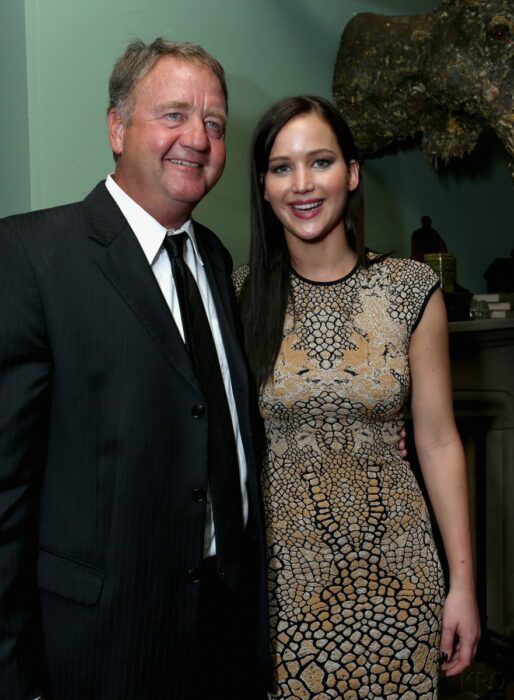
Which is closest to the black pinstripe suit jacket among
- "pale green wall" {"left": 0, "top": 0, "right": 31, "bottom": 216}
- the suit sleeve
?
the suit sleeve

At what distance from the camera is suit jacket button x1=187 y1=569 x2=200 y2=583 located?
1329 millimetres

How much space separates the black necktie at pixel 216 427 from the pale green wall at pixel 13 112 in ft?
2.77

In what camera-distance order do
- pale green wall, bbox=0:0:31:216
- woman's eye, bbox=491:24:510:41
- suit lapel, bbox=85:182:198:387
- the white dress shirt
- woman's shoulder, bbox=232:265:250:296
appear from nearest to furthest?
1. suit lapel, bbox=85:182:198:387
2. the white dress shirt
3. woman's shoulder, bbox=232:265:250:296
4. pale green wall, bbox=0:0:31:216
5. woman's eye, bbox=491:24:510:41

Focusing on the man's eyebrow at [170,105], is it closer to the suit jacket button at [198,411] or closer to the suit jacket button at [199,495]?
the suit jacket button at [198,411]

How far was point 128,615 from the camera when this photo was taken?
1.28m

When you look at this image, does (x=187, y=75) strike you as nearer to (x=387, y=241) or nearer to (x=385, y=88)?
(x=385, y=88)

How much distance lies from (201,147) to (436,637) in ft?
3.83

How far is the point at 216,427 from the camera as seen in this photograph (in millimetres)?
1392

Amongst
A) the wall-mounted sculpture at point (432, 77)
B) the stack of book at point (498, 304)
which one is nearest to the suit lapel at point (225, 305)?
the wall-mounted sculpture at point (432, 77)

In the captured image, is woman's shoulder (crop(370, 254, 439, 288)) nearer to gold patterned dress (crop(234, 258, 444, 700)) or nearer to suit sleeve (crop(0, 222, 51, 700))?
gold patterned dress (crop(234, 258, 444, 700))

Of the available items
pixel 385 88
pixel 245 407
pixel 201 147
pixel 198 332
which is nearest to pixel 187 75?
pixel 201 147

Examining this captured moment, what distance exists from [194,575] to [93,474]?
26cm

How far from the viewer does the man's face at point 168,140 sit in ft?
4.67

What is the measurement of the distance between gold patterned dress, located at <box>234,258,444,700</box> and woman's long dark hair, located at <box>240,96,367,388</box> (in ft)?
0.14
